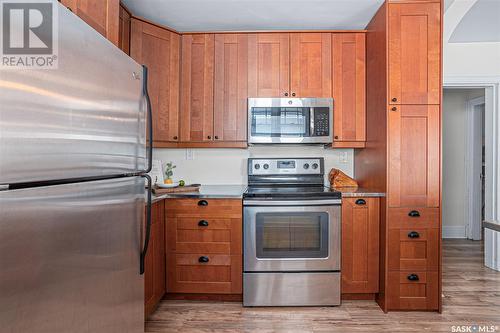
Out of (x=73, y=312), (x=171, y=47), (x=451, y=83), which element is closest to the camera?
(x=73, y=312)

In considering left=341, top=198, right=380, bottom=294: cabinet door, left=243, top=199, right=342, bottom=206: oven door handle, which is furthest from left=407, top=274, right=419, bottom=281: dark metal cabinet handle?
left=243, top=199, right=342, bottom=206: oven door handle

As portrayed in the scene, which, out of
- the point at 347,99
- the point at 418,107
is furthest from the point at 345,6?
the point at 418,107

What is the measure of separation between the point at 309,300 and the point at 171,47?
95.0 inches

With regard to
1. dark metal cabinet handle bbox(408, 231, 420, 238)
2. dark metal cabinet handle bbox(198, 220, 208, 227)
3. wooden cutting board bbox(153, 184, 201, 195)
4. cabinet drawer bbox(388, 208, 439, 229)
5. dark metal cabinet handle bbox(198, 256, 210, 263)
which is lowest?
dark metal cabinet handle bbox(198, 256, 210, 263)

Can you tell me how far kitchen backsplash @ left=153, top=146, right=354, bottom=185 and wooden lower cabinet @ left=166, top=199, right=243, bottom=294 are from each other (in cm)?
73

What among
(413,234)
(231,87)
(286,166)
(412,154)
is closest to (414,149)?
(412,154)

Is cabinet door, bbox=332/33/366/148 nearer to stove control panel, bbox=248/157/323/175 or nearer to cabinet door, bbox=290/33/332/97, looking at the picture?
cabinet door, bbox=290/33/332/97

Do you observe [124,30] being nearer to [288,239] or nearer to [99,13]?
[99,13]

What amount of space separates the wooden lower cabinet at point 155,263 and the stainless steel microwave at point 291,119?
105 centimetres

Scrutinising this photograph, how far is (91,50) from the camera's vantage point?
95 centimetres

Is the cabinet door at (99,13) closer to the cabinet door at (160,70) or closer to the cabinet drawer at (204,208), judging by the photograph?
the cabinet door at (160,70)

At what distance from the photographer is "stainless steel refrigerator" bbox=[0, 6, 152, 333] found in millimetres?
677

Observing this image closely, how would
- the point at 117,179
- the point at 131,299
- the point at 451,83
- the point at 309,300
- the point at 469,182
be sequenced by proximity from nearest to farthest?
the point at 117,179 < the point at 131,299 < the point at 309,300 < the point at 451,83 < the point at 469,182

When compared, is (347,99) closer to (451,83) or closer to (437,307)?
(451,83)
